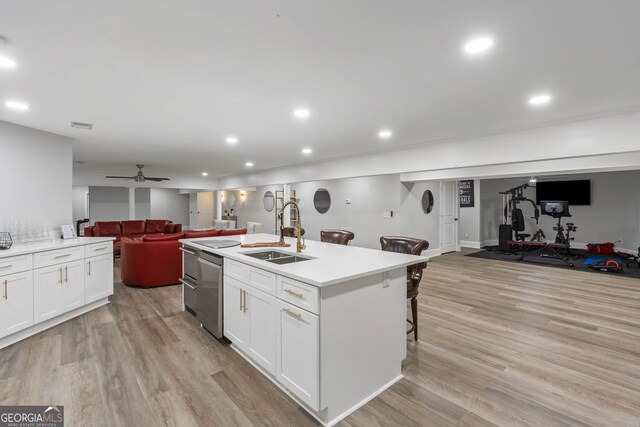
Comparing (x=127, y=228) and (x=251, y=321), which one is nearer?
(x=251, y=321)

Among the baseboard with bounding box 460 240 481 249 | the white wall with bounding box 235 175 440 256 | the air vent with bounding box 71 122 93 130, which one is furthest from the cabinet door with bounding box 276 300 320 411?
the baseboard with bounding box 460 240 481 249

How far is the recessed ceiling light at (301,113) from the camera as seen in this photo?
324 cm

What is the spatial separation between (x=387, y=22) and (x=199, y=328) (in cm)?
320

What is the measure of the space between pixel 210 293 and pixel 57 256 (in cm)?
183

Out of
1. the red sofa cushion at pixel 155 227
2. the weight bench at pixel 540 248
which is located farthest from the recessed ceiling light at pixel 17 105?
the weight bench at pixel 540 248

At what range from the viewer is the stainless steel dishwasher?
2723mm

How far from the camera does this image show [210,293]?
2.85 m

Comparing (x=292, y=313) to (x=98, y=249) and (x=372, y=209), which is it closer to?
(x=98, y=249)

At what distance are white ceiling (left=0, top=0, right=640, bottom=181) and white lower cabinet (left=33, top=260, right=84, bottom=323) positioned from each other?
1730 mm

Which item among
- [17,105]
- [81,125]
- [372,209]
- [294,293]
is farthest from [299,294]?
[372,209]

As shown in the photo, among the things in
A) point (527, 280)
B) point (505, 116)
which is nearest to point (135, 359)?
point (505, 116)

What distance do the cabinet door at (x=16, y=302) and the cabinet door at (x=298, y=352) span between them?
8.78 feet

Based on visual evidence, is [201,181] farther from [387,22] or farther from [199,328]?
[387,22]

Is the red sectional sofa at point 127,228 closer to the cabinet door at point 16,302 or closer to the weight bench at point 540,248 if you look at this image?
the cabinet door at point 16,302
